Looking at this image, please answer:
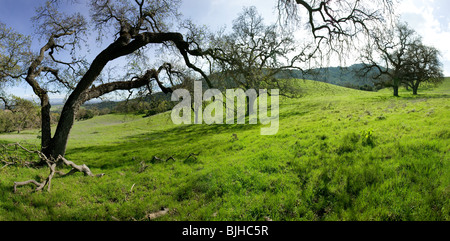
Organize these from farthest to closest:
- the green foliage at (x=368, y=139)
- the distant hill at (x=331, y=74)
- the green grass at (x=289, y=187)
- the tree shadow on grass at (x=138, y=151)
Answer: the tree shadow on grass at (x=138, y=151)
the distant hill at (x=331, y=74)
the green foliage at (x=368, y=139)
the green grass at (x=289, y=187)

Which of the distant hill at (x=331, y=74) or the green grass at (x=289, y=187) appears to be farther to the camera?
the distant hill at (x=331, y=74)

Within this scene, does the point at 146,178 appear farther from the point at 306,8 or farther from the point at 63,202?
the point at 306,8

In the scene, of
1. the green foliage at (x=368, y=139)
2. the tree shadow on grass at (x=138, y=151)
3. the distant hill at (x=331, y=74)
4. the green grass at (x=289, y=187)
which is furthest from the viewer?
the tree shadow on grass at (x=138, y=151)

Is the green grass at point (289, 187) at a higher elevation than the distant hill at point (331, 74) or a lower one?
lower

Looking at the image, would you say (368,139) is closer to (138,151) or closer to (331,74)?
(331,74)

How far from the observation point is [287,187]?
18.3 ft

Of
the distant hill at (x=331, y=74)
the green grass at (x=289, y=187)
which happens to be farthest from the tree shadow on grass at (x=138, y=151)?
the distant hill at (x=331, y=74)

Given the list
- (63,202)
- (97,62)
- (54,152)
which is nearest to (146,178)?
(63,202)

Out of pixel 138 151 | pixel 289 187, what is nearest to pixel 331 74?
pixel 289 187

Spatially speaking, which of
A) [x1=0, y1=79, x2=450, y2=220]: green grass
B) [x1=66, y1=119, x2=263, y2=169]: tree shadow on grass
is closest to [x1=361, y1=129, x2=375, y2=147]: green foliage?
[x1=0, y1=79, x2=450, y2=220]: green grass

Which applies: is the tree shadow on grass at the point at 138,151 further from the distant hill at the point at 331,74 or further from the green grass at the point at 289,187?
the distant hill at the point at 331,74

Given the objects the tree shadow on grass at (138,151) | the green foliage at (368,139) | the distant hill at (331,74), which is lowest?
the tree shadow on grass at (138,151)

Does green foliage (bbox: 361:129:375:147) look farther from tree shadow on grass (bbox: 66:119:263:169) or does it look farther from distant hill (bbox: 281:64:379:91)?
tree shadow on grass (bbox: 66:119:263:169)
